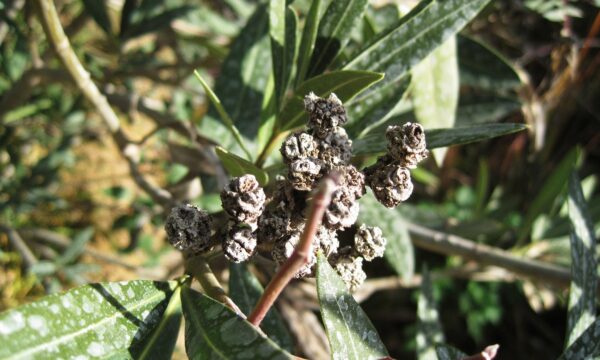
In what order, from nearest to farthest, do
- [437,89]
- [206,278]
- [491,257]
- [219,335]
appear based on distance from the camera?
[219,335], [206,278], [437,89], [491,257]

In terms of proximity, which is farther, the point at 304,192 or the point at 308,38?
the point at 308,38

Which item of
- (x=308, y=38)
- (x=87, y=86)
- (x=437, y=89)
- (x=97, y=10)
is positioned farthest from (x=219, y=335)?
(x=97, y=10)

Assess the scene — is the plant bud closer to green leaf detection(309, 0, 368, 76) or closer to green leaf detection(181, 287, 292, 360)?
green leaf detection(181, 287, 292, 360)

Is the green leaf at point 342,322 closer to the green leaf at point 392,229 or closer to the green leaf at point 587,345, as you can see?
the green leaf at point 587,345

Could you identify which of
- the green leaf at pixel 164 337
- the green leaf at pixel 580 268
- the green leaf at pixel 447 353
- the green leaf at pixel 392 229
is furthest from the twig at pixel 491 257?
the green leaf at pixel 164 337

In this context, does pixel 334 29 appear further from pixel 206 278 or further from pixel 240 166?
pixel 206 278

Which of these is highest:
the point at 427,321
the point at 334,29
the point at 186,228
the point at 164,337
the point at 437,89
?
the point at 334,29

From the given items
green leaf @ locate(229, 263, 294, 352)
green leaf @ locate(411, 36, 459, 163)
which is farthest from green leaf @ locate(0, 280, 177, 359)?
green leaf @ locate(411, 36, 459, 163)
